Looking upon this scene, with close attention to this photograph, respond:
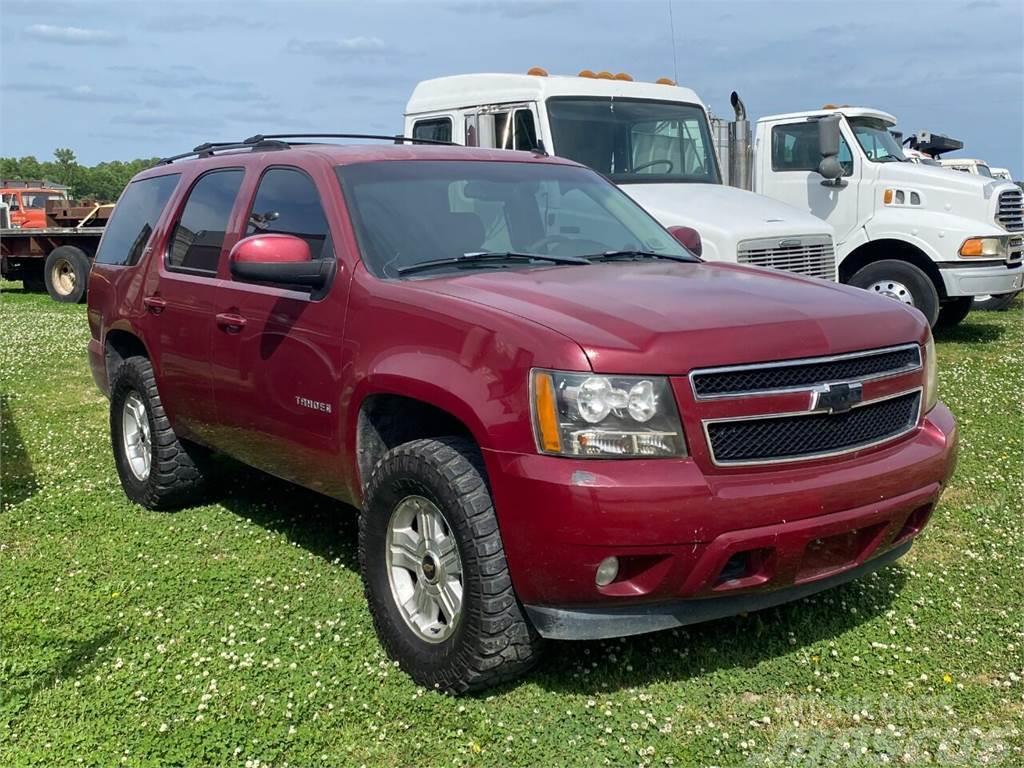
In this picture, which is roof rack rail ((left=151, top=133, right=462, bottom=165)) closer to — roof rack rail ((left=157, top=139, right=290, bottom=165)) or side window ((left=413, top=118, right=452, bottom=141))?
roof rack rail ((left=157, top=139, right=290, bottom=165))

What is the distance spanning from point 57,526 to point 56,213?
17898 mm

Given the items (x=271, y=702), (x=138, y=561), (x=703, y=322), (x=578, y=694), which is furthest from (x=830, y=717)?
(x=138, y=561)

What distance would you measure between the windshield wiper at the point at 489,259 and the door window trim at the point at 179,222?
51.8 inches

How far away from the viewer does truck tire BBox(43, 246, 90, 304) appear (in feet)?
61.1

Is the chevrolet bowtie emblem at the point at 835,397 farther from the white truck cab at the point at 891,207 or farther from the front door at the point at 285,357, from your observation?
the white truck cab at the point at 891,207

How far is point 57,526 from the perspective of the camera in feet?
17.9

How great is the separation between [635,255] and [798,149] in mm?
8016

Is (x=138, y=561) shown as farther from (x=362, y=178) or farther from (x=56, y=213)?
(x=56, y=213)

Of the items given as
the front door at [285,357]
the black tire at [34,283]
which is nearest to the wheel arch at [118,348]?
the front door at [285,357]

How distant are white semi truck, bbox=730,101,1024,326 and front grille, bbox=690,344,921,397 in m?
7.21

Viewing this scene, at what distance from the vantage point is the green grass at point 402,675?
3289 millimetres

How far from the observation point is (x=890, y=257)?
11.4m

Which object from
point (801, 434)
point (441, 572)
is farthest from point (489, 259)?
point (801, 434)

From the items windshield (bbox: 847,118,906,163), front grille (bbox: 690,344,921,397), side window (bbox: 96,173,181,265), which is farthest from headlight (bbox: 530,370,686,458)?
windshield (bbox: 847,118,906,163)
